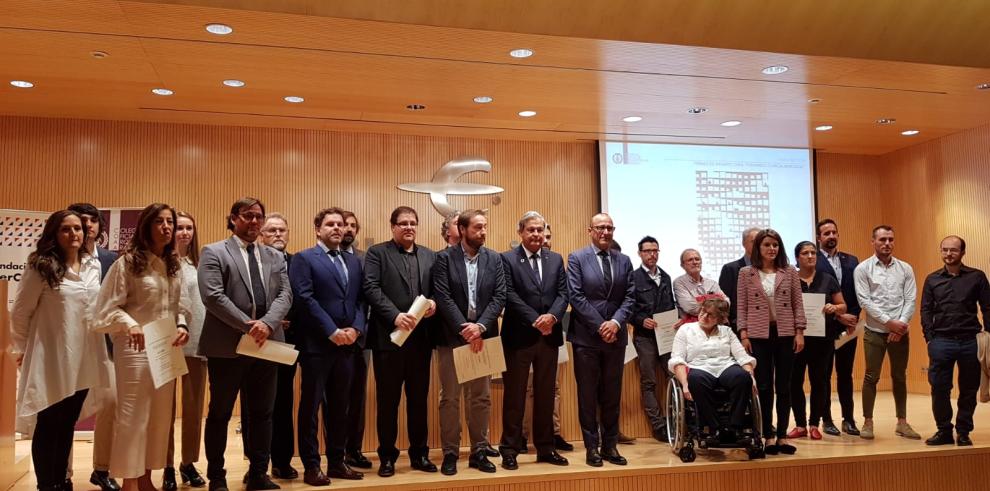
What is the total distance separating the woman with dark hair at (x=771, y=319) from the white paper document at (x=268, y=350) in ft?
9.38

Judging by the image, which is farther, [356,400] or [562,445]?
[562,445]

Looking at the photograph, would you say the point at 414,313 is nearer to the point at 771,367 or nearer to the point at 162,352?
the point at 162,352

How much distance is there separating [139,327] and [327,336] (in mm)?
926

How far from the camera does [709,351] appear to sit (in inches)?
189

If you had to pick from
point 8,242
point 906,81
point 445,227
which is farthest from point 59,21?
point 906,81

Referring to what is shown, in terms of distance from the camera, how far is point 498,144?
840 centimetres

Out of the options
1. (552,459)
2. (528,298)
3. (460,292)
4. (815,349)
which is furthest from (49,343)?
(815,349)

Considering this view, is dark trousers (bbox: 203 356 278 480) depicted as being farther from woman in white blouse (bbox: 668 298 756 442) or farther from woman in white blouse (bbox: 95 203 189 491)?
woman in white blouse (bbox: 668 298 756 442)

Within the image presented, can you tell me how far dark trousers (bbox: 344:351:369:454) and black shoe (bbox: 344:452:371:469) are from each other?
24 mm

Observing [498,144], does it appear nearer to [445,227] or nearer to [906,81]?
[445,227]

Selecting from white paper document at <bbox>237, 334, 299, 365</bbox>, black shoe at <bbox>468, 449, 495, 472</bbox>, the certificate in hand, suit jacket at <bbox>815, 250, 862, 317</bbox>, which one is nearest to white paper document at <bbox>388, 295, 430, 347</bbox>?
white paper document at <bbox>237, 334, 299, 365</bbox>

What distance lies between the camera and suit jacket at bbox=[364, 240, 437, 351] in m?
4.38

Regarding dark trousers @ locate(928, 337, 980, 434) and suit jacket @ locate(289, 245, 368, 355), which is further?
dark trousers @ locate(928, 337, 980, 434)

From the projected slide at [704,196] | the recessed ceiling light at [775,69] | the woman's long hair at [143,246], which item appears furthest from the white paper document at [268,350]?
the projected slide at [704,196]
